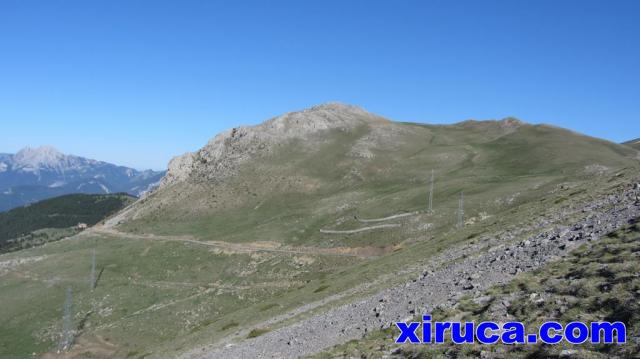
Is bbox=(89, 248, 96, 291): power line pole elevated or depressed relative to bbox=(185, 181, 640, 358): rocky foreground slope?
Result: depressed

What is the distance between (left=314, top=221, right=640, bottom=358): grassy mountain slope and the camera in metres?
17.2

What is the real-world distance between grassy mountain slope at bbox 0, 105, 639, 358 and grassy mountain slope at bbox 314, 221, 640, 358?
17864 mm

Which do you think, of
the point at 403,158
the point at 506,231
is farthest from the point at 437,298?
the point at 403,158

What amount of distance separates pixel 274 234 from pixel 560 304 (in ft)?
327

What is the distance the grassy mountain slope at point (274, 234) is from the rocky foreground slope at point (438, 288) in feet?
20.8

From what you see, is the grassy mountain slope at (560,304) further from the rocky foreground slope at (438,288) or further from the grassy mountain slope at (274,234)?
the grassy mountain slope at (274,234)

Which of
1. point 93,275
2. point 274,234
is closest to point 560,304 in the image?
point 274,234

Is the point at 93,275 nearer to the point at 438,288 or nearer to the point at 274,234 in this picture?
the point at 274,234

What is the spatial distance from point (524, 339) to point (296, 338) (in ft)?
58.5

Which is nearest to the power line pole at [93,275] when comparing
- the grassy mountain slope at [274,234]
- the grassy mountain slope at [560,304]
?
the grassy mountain slope at [274,234]

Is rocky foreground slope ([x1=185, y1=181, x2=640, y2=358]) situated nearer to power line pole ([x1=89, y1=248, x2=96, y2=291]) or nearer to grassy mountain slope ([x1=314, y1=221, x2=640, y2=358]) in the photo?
grassy mountain slope ([x1=314, y1=221, x2=640, y2=358])

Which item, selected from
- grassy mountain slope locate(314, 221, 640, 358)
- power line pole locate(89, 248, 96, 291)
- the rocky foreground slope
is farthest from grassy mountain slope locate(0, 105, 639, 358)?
grassy mountain slope locate(314, 221, 640, 358)

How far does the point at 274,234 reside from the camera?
117250mm

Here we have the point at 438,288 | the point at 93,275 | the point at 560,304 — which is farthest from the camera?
the point at 93,275
